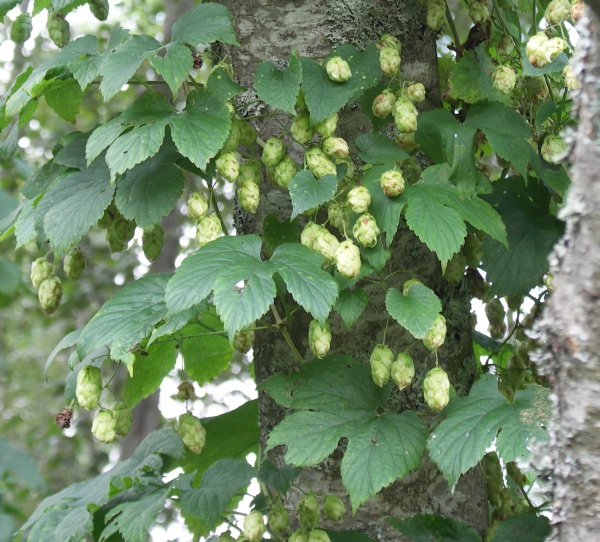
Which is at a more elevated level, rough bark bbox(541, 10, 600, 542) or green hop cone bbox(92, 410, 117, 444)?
rough bark bbox(541, 10, 600, 542)

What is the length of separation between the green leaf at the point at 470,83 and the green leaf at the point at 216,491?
2.55 ft

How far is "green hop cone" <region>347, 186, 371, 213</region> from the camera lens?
120cm

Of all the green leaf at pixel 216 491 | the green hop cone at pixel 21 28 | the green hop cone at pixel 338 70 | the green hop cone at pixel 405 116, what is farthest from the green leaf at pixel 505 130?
the green hop cone at pixel 21 28

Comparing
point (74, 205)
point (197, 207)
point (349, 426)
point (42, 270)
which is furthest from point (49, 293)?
A: point (349, 426)

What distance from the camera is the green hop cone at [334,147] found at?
1.28 metres

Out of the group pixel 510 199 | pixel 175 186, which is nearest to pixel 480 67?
pixel 510 199

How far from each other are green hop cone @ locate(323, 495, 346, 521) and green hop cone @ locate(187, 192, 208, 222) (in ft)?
1.66

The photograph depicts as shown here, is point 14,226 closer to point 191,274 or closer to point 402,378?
point 191,274

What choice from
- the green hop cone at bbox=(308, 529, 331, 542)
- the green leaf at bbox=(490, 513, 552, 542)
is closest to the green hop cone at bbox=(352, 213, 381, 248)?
the green hop cone at bbox=(308, 529, 331, 542)

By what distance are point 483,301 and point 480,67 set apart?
1.54ft

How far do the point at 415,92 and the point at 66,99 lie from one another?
0.73 m

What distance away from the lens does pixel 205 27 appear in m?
1.33

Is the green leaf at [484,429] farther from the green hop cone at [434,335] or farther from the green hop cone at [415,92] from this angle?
the green hop cone at [415,92]

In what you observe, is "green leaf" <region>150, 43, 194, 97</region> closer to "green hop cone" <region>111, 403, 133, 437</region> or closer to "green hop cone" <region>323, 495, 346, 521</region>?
"green hop cone" <region>111, 403, 133, 437</region>
